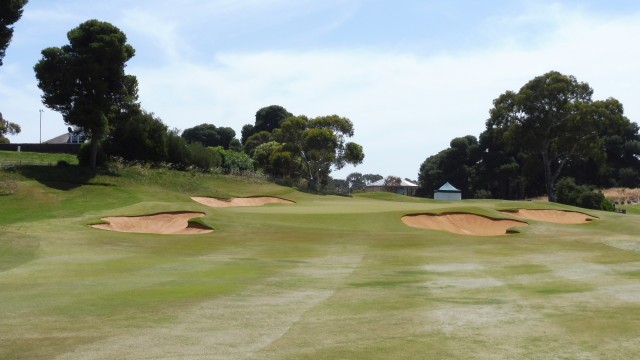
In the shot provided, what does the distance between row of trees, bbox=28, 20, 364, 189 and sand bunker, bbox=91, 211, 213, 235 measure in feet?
Result: 68.9

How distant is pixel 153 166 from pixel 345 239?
3897 centimetres

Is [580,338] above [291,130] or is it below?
below

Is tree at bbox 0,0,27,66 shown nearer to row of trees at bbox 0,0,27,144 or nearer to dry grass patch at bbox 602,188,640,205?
row of trees at bbox 0,0,27,144

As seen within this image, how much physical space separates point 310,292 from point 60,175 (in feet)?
143

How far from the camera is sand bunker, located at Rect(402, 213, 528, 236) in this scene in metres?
39.2

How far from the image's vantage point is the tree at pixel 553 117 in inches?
2911

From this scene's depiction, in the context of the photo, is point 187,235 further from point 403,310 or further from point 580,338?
point 580,338

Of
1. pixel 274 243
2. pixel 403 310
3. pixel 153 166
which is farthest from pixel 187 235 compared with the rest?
pixel 153 166

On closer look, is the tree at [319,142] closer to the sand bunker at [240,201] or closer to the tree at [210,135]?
the sand bunker at [240,201]

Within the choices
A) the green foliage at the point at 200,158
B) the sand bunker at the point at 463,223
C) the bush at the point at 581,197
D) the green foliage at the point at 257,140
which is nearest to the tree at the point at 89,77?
the green foliage at the point at 200,158

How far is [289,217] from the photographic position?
3900 cm

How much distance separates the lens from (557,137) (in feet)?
252

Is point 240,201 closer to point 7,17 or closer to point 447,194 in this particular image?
point 7,17

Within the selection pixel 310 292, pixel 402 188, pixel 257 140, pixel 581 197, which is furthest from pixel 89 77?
pixel 402 188
